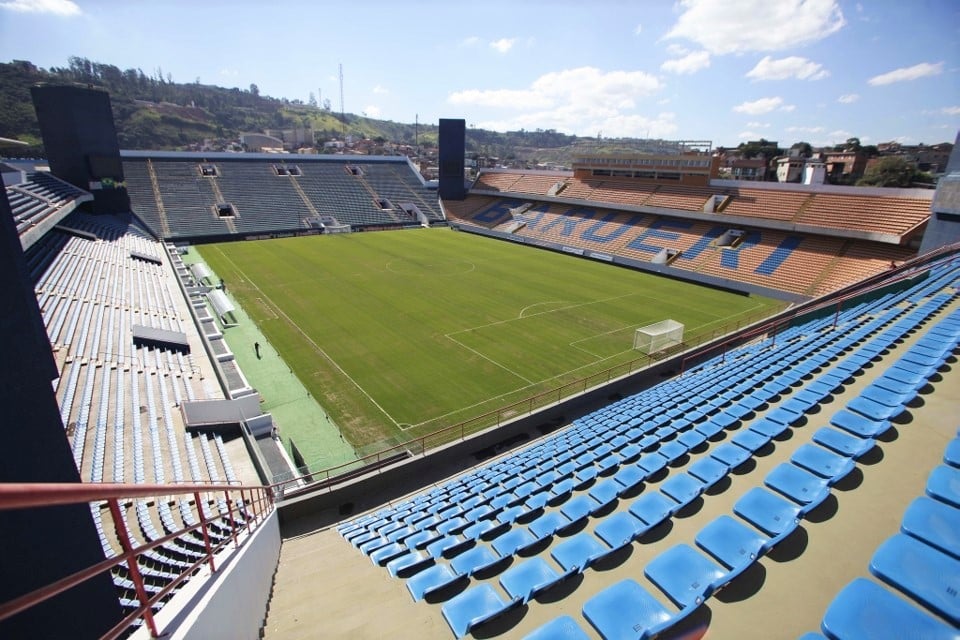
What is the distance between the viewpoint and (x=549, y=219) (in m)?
53.3

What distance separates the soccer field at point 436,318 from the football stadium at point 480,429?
23 cm

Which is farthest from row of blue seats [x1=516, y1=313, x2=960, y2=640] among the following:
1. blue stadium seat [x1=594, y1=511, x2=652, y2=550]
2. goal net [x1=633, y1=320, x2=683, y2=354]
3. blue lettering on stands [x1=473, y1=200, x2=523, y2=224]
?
blue lettering on stands [x1=473, y1=200, x2=523, y2=224]

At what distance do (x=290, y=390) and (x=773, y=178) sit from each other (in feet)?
292

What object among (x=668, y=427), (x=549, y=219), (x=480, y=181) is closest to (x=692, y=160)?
(x=549, y=219)

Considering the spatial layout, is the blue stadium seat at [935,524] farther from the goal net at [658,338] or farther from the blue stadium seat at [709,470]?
the goal net at [658,338]

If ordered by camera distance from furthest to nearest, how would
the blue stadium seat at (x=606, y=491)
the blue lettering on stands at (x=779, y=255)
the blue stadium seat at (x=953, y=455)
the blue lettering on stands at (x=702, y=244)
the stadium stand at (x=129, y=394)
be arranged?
the blue lettering on stands at (x=702, y=244), the blue lettering on stands at (x=779, y=255), the stadium stand at (x=129, y=394), the blue stadium seat at (x=606, y=491), the blue stadium seat at (x=953, y=455)

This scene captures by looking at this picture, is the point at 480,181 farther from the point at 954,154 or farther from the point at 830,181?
the point at 830,181

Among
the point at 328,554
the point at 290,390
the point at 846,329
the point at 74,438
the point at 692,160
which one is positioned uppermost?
the point at 692,160

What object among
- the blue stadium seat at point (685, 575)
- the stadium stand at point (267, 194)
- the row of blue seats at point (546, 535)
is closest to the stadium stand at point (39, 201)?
the stadium stand at point (267, 194)

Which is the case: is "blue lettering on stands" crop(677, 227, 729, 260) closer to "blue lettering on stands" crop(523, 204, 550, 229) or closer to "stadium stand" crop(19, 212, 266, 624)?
"blue lettering on stands" crop(523, 204, 550, 229)

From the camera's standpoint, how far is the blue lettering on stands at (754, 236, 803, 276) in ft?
114

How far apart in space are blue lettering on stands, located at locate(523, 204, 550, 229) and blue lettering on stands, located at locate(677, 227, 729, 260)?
58.8ft

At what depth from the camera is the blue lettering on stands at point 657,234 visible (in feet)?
139

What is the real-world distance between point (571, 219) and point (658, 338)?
31.0 metres
